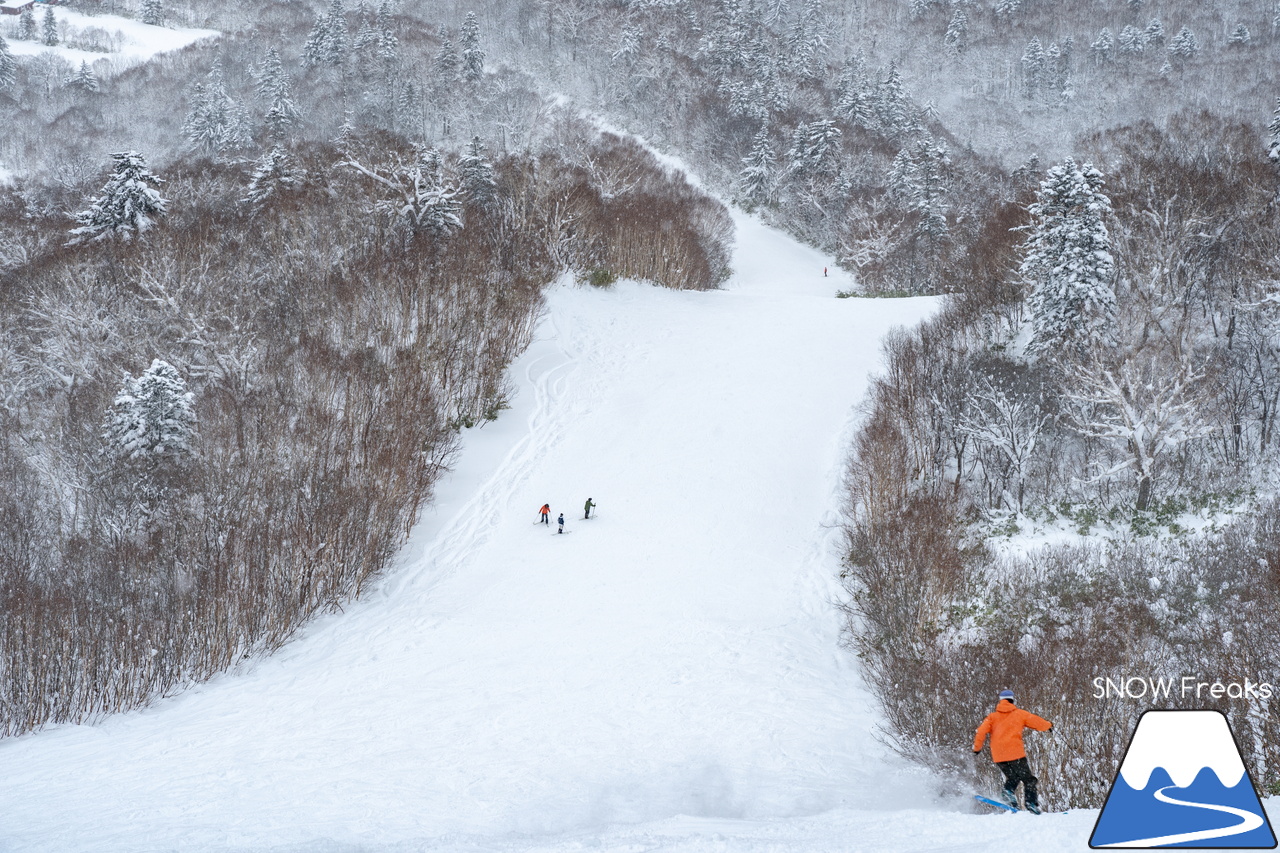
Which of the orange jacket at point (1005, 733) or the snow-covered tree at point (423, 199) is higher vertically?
the snow-covered tree at point (423, 199)

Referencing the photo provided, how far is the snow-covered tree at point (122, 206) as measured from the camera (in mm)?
36188

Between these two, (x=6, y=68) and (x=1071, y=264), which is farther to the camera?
(x=6, y=68)

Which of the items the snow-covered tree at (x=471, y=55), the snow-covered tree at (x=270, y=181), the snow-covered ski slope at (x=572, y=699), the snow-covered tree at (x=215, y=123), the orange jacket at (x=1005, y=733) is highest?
the snow-covered tree at (x=471, y=55)

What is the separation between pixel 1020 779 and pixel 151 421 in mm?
25508

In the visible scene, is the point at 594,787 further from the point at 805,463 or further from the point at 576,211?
the point at 576,211

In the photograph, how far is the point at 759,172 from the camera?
6825 cm

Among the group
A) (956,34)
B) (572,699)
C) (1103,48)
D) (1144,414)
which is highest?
(956,34)

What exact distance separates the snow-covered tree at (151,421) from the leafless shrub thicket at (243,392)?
56cm

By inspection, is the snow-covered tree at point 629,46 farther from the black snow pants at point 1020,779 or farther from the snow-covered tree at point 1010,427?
the black snow pants at point 1020,779

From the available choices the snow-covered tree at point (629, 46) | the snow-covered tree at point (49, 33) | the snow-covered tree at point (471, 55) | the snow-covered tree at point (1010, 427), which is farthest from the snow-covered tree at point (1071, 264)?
the snow-covered tree at point (49, 33)

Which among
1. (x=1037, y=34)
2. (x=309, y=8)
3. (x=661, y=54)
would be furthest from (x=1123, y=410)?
(x=309, y=8)

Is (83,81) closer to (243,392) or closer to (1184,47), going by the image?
(243,392)

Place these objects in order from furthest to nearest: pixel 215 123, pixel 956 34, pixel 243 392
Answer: pixel 956 34
pixel 215 123
pixel 243 392

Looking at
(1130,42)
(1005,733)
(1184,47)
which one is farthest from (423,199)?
(1130,42)
